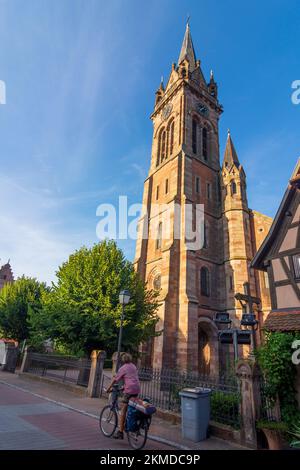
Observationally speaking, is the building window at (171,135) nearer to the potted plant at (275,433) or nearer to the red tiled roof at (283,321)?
the red tiled roof at (283,321)

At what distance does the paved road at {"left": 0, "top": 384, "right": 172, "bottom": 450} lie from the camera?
5.09 m

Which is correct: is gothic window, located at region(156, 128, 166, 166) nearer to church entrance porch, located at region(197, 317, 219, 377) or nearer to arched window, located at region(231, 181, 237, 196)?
arched window, located at region(231, 181, 237, 196)

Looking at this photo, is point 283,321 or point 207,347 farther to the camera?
point 207,347

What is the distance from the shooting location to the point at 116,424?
5699mm

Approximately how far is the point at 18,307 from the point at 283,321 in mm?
23301

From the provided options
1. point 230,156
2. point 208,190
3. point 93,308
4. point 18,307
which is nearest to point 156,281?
point 93,308

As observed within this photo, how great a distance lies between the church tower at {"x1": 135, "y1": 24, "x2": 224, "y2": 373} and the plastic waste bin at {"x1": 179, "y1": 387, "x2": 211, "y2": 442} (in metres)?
10.5

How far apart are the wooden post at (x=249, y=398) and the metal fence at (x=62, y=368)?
7555 millimetres

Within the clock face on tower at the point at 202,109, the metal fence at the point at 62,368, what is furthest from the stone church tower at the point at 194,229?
the metal fence at the point at 62,368

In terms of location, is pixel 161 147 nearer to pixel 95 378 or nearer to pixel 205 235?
pixel 205 235

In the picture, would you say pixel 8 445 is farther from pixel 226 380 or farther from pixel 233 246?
pixel 233 246

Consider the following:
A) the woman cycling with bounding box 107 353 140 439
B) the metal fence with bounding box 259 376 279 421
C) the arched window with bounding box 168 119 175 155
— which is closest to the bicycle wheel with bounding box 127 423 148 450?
the woman cycling with bounding box 107 353 140 439
